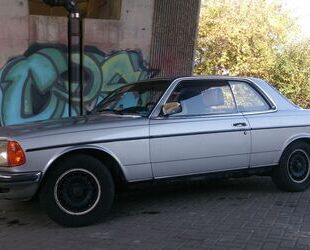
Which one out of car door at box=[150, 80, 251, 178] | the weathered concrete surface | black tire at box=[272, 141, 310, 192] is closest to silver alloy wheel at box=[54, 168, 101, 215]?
car door at box=[150, 80, 251, 178]

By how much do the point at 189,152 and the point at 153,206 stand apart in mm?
880

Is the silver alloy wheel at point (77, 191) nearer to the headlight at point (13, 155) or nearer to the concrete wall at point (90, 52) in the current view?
the headlight at point (13, 155)

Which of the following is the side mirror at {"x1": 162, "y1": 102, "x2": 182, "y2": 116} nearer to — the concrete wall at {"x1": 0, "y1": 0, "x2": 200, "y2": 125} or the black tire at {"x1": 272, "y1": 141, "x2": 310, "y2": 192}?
the black tire at {"x1": 272, "y1": 141, "x2": 310, "y2": 192}

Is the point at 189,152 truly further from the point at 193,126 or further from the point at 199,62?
the point at 199,62

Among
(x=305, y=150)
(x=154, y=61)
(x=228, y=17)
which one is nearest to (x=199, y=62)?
(x=228, y=17)

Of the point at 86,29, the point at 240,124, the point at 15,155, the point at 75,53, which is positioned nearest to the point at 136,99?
the point at 240,124

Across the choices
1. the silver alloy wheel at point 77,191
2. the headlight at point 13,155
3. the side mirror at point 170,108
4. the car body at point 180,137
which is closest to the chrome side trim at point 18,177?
the car body at point 180,137

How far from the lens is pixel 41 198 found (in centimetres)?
594

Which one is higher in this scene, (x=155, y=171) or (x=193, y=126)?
(x=193, y=126)

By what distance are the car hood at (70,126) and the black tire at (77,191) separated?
12.4 inches

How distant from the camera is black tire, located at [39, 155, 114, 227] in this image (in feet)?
19.5

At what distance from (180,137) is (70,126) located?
128 cm

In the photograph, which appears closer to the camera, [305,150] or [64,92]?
[305,150]

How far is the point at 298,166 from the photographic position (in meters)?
7.79
